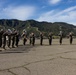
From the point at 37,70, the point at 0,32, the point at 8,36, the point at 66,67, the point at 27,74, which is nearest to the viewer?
the point at 27,74

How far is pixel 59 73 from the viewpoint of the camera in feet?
33.6

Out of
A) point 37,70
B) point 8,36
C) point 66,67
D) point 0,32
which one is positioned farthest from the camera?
point 8,36

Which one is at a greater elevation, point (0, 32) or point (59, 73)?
point (0, 32)

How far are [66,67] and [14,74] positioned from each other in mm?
2571

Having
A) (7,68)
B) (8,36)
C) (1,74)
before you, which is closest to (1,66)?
(7,68)

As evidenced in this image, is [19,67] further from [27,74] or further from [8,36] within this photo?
[8,36]

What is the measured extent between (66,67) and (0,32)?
12024 mm

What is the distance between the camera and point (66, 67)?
11.6m

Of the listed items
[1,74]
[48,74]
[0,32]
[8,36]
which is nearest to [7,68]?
[1,74]

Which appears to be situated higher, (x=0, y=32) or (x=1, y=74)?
(x=0, y=32)

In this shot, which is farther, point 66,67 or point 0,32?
point 0,32

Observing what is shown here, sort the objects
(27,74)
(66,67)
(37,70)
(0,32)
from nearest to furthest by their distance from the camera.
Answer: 1. (27,74)
2. (37,70)
3. (66,67)
4. (0,32)

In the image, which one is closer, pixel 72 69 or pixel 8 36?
pixel 72 69

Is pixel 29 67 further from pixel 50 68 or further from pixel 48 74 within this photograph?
pixel 48 74
